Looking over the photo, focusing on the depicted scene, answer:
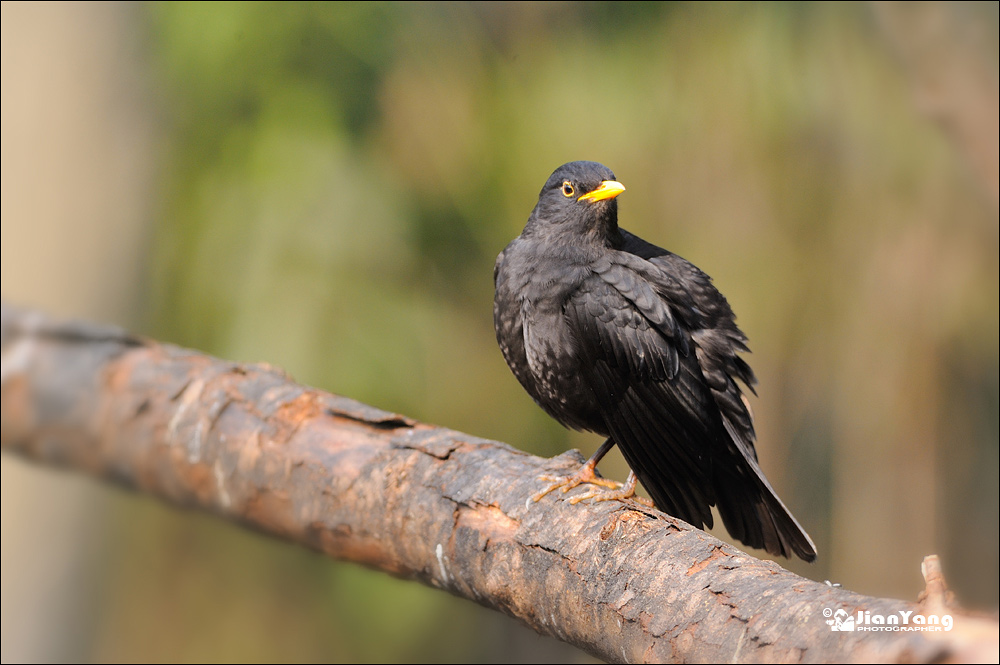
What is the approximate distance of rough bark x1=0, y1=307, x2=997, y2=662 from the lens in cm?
182

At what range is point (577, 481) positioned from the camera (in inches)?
108

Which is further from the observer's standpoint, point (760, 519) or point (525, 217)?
point (525, 217)

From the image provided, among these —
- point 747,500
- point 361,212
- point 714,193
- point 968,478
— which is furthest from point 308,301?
point 968,478

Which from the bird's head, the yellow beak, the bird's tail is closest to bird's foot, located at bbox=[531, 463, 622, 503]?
the bird's tail

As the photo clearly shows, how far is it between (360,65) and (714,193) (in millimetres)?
3079

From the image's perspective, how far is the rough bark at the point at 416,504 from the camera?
1815 mm

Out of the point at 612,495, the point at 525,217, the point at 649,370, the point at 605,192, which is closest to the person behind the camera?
the point at 612,495

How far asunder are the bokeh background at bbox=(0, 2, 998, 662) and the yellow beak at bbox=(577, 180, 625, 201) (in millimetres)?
2961

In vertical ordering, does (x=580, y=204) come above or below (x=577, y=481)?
above

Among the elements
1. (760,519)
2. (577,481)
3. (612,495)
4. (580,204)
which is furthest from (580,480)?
(580,204)

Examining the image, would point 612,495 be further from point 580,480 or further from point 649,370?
point 649,370

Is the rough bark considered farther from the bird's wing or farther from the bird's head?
the bird's head

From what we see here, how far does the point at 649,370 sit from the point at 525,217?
3559 mm

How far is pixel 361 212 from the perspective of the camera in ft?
21.1
